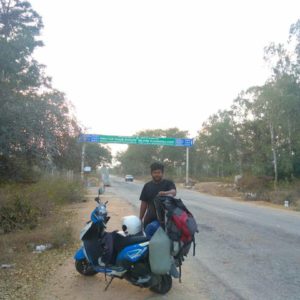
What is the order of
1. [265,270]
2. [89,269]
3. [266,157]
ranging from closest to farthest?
[89,269] → [265,270] → [266,157]

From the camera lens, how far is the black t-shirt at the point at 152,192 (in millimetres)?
5652

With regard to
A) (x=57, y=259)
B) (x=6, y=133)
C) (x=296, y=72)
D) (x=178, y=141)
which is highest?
(x=296, y=72)

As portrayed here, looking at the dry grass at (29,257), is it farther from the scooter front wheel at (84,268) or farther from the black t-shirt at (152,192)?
the black t-shirt at (152,192)

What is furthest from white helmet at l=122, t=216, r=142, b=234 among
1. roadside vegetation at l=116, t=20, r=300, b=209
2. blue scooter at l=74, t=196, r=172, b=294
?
roadside vegetation at l=116, t=20, r=300, b=209

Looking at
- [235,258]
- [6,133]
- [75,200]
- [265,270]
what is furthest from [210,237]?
[75,200]

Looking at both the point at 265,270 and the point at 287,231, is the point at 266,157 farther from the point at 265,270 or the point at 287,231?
the point at 265,270

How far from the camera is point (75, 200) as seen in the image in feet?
71.7

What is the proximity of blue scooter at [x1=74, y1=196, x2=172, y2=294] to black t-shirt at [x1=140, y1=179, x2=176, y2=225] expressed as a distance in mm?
338

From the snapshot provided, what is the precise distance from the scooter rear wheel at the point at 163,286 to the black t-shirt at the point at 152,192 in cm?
86

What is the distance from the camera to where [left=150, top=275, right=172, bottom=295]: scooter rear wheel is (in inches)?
205

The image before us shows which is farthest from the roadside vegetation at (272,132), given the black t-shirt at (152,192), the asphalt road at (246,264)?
the black t-shirt at (152,192)

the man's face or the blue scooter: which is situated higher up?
the man's face

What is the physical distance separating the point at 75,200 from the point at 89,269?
640 inches

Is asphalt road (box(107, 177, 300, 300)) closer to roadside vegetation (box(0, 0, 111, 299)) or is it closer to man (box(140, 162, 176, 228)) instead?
man (box(140, 162, 176, 228))
